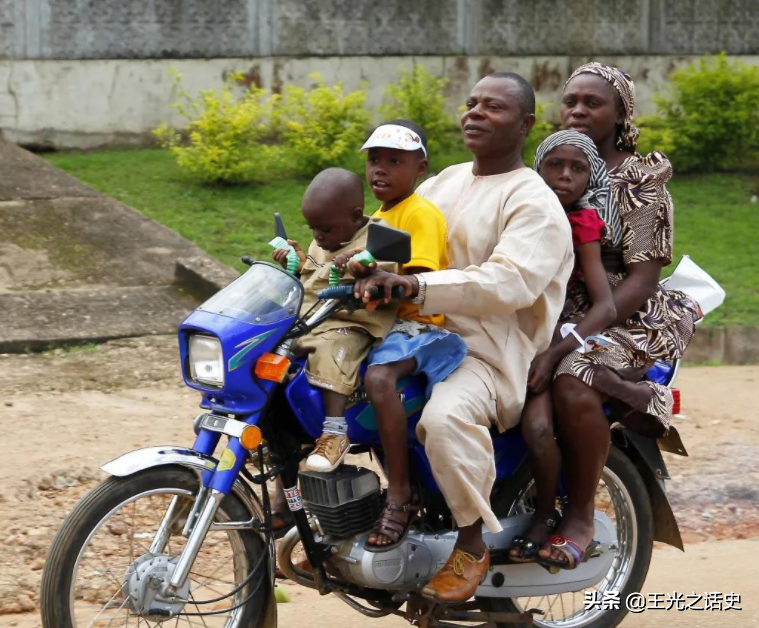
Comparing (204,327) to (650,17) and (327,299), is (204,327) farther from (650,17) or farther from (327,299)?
(650,17)

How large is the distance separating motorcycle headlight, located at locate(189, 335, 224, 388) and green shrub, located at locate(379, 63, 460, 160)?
26.4ft

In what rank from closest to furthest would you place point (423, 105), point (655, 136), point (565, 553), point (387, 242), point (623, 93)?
point (387, 242) → point (565, 553) → point (623, 93) → point (423, 105) → point (655, 136)

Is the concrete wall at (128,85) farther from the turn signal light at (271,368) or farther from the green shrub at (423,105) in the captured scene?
the turn signal light at (271,368)

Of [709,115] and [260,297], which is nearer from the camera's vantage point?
[260,297]

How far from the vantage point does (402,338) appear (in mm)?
3562

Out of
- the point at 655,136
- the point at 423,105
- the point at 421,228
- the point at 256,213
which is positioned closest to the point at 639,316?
the point at 421,228

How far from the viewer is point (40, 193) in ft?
32.1

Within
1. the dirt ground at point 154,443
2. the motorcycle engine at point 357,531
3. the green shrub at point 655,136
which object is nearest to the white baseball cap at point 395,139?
the motorcycle engine at point 357,531

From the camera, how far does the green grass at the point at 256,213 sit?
9.45 metres

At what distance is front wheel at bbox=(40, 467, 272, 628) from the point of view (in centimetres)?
332

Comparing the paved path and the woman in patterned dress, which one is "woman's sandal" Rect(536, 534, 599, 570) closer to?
the woman in patterned dress

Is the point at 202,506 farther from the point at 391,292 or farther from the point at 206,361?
the point at 391,292

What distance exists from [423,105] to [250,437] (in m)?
8.36

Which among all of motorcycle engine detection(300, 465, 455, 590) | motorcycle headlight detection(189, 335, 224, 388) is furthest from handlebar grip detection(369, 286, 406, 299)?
motorcycle engine detection(300, 465, 455, 590)
